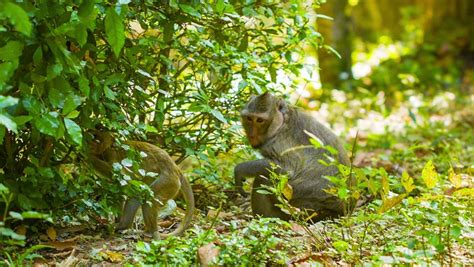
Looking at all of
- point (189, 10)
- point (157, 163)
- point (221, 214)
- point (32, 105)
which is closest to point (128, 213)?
point (157, 163)

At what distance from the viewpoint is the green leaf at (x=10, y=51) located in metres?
4.47

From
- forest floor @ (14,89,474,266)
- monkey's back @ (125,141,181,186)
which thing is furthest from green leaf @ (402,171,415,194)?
monkey's back @ (125,141,181,186)

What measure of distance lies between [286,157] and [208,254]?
2597mm

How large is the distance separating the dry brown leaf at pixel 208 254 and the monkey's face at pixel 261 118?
2504 millimetres

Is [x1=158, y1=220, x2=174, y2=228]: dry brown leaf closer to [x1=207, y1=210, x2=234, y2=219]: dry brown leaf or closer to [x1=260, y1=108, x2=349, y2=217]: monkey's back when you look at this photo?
[x1=207, y1=210, x2=234, y2=219]: dry brown leaf

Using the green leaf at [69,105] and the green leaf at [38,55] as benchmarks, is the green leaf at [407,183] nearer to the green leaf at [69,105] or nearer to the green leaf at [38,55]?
the green leaf at [69,105]

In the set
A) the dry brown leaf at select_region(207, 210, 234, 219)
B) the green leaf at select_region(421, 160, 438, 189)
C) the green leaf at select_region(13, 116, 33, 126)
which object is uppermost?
the green leaf at select_region(421, 160, 438, 189)

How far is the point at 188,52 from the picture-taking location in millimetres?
6746

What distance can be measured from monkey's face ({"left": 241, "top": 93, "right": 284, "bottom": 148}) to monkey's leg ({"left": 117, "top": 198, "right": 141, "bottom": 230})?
1495 millimetres

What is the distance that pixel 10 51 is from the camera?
176 inches

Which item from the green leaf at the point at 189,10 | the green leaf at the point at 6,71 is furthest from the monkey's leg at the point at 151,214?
the green leaf at the point at 6,71

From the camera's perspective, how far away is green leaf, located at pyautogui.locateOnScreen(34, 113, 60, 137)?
457 centimetres

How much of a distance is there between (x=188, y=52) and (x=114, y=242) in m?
1.80

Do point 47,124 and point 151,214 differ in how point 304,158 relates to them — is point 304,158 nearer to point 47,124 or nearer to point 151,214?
point 151,214
